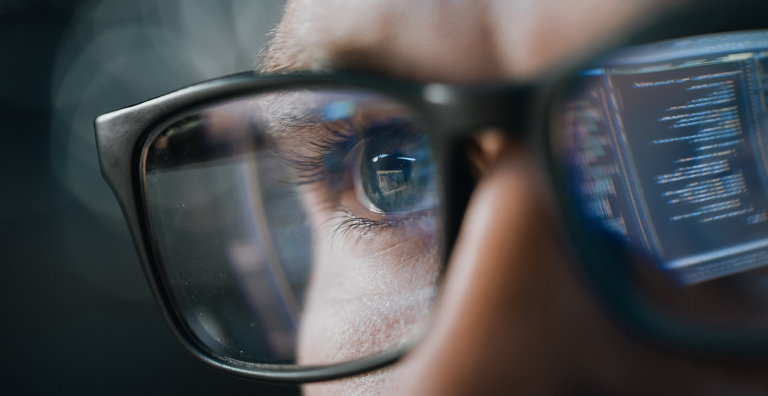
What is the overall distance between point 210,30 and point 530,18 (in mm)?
1114

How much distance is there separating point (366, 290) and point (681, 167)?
323 millimetres

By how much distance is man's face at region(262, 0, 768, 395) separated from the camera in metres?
0.28

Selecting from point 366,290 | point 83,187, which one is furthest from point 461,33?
point 83,187

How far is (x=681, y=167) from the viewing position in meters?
0.29

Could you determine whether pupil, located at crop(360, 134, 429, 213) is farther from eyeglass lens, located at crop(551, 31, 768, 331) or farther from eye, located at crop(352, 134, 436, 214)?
eyeglass lens, located at crop(551, 31, 768, 331)

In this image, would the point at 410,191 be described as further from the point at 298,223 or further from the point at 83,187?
the point at 83,187

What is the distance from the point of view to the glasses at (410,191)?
28cm

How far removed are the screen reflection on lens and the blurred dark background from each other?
0.65m

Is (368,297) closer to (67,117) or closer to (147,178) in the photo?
(147,178)

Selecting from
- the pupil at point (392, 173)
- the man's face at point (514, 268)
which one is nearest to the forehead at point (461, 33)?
the man's face at point (514, 268)

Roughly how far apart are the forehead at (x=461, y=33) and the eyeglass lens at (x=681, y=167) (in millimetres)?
27

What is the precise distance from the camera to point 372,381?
416 mm

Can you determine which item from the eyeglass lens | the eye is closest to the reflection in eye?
the eye

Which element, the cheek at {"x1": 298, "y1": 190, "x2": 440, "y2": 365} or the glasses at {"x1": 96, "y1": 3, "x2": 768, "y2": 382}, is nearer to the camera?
the glasses at {"x1": 96, "y1": 3, "x2": 768, "y2": 382}
